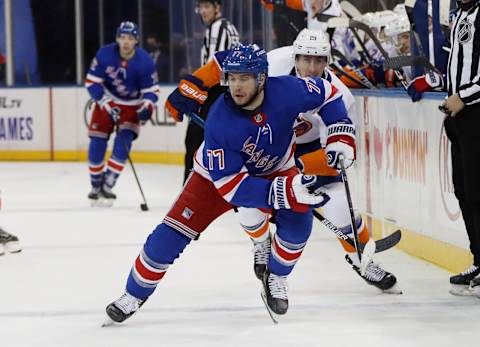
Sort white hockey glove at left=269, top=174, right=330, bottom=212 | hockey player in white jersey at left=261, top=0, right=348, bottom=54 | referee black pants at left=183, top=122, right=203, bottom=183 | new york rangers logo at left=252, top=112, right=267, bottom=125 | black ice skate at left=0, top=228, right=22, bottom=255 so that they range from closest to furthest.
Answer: white hockey glove at left=269, top=174, right=330, bottom=212
new york rangers logo at left=252, top=112, right=267, bottom=125
black ice skate at left=0, top=228, right=22, bottom=255
hockey player in white jersey at left=261, top=0, right=348, bottom=54
referee black pants at left=183, top=122, right=203, bottom=183

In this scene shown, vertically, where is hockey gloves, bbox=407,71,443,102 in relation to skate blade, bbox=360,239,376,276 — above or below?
above

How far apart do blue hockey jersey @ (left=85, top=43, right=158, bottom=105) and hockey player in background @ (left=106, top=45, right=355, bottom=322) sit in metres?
4.10

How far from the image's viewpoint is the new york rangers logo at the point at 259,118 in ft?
12.8

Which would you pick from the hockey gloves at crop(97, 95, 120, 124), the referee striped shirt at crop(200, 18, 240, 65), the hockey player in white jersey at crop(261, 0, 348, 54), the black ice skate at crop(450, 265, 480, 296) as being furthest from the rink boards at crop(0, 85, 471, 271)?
the hockey gloves at crop(97, 95, 120, 124)

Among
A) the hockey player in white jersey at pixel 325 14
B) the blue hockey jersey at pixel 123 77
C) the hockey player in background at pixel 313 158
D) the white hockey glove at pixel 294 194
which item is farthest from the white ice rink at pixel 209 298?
the blue hockey jersey at pixel 123 77

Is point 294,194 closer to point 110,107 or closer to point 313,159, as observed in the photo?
point 313,159

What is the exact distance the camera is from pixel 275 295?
4211mm

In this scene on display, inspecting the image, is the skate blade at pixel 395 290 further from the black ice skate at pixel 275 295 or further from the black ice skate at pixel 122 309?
the black ice skate at pixel 122 309

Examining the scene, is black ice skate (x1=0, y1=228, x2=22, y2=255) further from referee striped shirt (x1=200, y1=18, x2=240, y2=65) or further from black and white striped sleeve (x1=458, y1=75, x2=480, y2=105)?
black and white striped sleeve (x1=458, y1=75, x2=480, y2=105)

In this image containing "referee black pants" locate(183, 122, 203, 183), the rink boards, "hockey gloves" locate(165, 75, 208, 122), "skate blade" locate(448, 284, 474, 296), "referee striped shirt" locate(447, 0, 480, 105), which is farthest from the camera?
"referee black pants" locate(183, 122, 203, 183)

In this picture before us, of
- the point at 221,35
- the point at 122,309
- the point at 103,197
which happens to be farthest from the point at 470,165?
the point at 103,197

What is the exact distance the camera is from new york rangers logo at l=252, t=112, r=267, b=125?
390cm

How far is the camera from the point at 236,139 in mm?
3854

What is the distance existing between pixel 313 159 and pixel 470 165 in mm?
628
